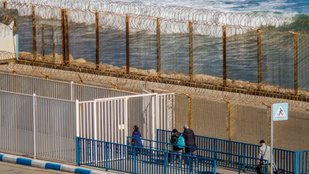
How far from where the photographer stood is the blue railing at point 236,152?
15.4m

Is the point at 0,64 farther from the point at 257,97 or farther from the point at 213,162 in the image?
the point at 213,162

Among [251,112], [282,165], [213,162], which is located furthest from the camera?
[251,112]

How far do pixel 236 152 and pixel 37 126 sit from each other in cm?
562

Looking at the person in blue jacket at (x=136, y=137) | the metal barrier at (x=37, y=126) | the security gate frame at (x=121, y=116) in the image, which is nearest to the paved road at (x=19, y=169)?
the metal barrier at (x=37, y=126)

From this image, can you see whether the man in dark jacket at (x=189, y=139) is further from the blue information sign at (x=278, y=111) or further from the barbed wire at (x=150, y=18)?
the barbed wire at (x=150, y=18)

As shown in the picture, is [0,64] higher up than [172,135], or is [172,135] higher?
[0,64]

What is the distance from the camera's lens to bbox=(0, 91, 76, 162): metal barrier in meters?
16.7

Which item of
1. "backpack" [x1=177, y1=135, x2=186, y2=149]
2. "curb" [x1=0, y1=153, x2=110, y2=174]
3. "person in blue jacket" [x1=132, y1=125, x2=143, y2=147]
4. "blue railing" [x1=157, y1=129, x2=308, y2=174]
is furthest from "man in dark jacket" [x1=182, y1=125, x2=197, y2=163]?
"curb" [x1=0, y1=153, x2=110, y2=174]

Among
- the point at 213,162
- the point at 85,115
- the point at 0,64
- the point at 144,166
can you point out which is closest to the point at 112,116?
the point at 85,115

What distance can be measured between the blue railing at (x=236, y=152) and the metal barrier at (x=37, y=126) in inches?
119

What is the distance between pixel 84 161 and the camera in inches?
653

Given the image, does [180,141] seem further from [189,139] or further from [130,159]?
[130,159]

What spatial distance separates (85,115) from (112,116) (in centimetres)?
91

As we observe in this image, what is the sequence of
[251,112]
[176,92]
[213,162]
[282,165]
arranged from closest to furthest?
[213,162] → [282,165] → [251,112] → [176,92]
